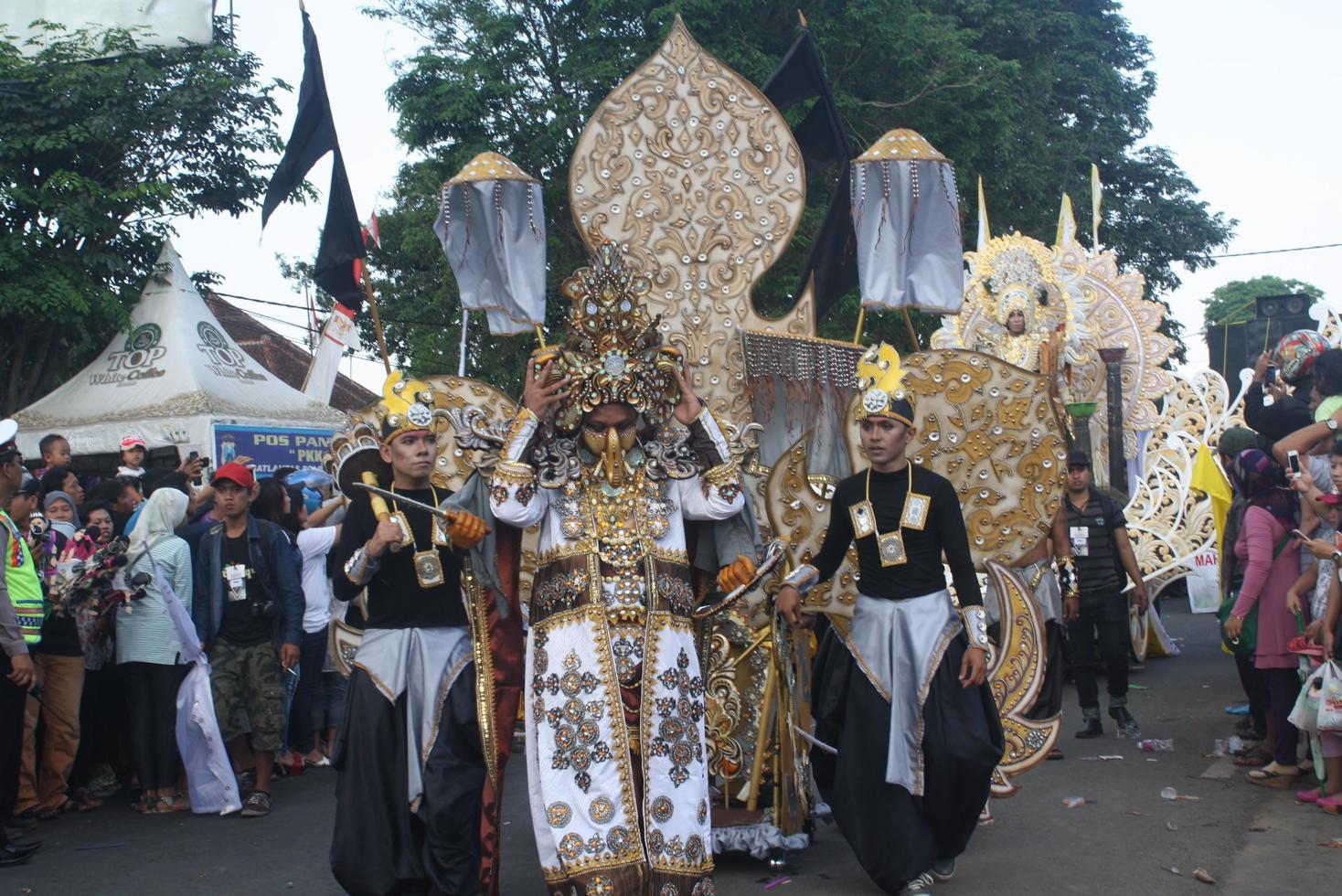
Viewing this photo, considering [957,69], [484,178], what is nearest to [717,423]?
[484,178]

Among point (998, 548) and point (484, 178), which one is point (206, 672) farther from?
point (998, 548)

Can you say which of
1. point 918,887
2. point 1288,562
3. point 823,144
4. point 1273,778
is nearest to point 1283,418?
point 1288,562

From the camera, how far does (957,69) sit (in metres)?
20.2

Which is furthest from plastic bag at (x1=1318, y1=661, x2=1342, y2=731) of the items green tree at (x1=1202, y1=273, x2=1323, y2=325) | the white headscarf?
green tree at (x1=1202, y1=273, x2=1323, y2=325)

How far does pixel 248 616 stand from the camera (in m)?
7.59

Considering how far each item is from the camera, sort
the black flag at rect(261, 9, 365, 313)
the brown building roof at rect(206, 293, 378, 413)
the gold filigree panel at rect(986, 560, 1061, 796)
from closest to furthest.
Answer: the gold filigree panel at rect(986, 560, 1061, 796)
the black flag at rect(261, 9, 365, 313)
the brown building roof at rect(206, 293, 378, 413)

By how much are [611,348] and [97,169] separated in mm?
14799

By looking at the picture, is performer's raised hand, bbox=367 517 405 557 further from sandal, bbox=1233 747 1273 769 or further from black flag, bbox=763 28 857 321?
sandal, bbox=1233 747 1273 769

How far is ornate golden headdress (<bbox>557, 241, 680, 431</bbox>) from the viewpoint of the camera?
516 cm

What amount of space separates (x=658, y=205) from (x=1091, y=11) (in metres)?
28.4

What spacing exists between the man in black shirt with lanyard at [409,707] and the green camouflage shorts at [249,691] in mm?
2420

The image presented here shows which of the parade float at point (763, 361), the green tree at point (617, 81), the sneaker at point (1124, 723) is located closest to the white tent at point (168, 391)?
the green tree at point (617, 81)

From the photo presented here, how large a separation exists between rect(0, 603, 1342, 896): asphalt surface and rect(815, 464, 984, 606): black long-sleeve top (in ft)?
3.91

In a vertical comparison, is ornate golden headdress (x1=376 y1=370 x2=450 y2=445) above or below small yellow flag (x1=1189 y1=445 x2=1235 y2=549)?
above
